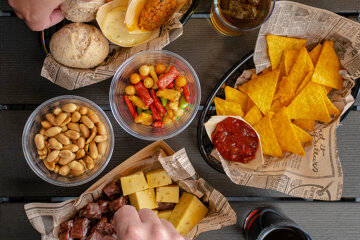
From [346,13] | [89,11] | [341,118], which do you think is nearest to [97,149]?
[89,11]

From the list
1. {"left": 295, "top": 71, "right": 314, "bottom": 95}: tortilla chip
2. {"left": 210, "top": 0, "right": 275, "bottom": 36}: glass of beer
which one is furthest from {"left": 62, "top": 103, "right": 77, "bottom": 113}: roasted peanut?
{"left": 295, "top": 71, "right": 314, "bottom": 95}: tortilla chip

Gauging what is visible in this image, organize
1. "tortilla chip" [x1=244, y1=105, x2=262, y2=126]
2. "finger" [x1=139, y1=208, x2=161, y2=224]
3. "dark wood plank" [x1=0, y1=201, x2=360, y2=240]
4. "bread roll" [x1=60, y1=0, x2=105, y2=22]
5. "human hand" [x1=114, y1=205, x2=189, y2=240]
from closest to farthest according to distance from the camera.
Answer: "human hand" [x1=114, y1=205, x2=189, y2=240]
"finger" [x1=139, y1=208, x2=161, y2=224]
"bread roll" [x1=60, y1=0, x2=105, y2=22]
"tortilla chip" [x1=244, y1=105, x2=262, y2=126]
"dark wood plank" [x1=0, y1=201, x2=360, y2=240]

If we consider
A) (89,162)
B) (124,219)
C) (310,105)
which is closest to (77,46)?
(89,162)

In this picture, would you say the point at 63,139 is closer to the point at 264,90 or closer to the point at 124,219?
the point at 124,219

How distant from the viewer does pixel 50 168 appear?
4.21 ft

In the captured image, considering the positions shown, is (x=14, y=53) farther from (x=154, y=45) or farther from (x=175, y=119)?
(x=175, y=119)

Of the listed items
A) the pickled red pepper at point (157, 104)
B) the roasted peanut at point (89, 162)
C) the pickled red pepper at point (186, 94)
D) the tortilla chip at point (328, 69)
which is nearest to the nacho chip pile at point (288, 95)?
the tortilla chip at point (328, 69)

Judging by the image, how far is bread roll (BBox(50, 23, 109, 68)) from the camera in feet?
4.02

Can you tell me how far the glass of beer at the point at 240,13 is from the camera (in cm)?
129

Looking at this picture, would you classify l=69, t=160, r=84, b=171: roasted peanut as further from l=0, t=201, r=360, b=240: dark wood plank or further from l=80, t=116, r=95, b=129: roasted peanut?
l=0, t=201, r=360, b=240: dark wood plank

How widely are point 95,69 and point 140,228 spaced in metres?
0.70

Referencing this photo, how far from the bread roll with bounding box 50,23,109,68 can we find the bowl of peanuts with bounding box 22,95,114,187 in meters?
0.15

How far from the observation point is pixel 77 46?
1232mm

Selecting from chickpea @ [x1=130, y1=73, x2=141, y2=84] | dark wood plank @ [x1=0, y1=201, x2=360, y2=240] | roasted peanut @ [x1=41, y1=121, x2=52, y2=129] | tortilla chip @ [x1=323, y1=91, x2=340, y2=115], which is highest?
tortilla chip @ [x1=323, y1=91, x2=340, y2=115]
